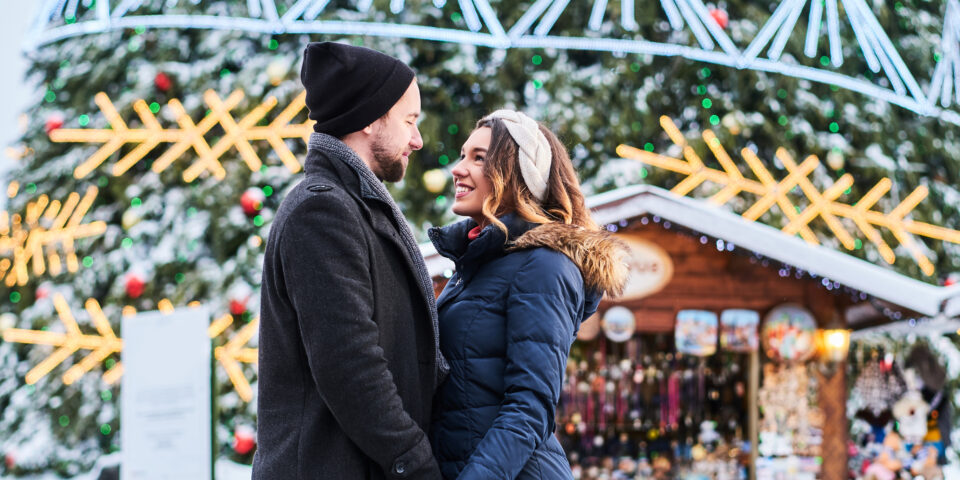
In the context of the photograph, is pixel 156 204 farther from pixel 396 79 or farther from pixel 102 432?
pixel 396 79

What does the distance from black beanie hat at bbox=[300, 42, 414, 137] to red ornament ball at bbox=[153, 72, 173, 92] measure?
8044 mm

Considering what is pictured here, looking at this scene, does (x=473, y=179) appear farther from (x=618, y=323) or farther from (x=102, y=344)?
(x=102, y=344)

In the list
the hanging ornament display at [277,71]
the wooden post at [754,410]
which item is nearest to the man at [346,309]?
the wooden post at [754,410]

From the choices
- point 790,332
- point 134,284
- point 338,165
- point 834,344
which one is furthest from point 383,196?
point 134,284

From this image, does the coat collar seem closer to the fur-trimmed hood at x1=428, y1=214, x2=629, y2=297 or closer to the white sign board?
the fur-trimmed hood at x1=428, y1=214, x2=629, y2=297

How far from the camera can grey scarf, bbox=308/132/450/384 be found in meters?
2.15

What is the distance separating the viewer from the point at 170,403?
14.0ft

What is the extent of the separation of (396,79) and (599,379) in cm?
518

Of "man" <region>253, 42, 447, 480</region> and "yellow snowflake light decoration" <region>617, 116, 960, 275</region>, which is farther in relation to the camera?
"yellow snowflake light decoration" <region>617, 116, 960, 275</region>

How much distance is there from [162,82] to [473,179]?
26.3 ft

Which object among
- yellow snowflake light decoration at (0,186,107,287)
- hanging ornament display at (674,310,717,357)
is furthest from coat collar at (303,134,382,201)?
yellow snowflake light decoration at (0,186,107,287)

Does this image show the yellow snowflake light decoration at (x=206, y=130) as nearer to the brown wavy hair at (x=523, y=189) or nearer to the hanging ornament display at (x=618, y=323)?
the hanging ornament display at (x=618, y=323)

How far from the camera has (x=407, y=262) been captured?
214 centimetres

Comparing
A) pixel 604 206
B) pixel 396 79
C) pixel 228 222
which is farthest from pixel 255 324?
pixel 396 79
